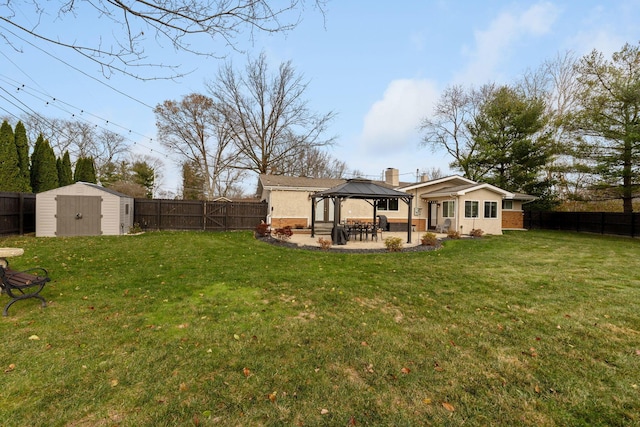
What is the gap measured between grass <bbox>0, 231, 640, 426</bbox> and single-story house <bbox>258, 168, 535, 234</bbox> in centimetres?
1065

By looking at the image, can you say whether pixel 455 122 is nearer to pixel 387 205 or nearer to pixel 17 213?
pixel 387 205

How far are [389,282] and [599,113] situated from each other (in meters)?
19.6

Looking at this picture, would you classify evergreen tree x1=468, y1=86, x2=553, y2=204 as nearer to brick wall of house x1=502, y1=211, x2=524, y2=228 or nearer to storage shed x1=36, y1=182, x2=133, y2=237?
brick wall of house x1=502, y1=211, x2=524, y2=228

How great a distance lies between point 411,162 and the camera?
35469 millimetres

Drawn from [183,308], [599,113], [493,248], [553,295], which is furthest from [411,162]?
[183,308]

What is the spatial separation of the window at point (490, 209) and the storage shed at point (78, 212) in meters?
20.0

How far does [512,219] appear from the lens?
2109 centimetres

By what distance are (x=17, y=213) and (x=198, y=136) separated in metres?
17.3

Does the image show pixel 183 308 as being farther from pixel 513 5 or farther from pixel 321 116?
pixel 321 116

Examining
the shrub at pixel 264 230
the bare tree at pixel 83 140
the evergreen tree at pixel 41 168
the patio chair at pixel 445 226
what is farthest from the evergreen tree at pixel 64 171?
the patio chair at pixel 445 226

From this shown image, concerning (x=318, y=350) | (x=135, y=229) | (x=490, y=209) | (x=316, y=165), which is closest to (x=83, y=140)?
(x=316, y=165)

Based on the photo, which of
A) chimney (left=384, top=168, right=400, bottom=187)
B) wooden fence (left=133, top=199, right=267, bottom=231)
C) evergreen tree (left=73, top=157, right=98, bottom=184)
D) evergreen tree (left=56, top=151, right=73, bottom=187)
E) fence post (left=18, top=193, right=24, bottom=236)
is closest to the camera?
fence post (left=18, top=193, right=24, bottom=236)

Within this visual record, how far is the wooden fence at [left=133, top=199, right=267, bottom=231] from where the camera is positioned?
51.6 feet

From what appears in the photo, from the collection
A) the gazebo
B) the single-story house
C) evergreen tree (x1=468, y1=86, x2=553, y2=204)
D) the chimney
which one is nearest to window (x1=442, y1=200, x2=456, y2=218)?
the single-story house
